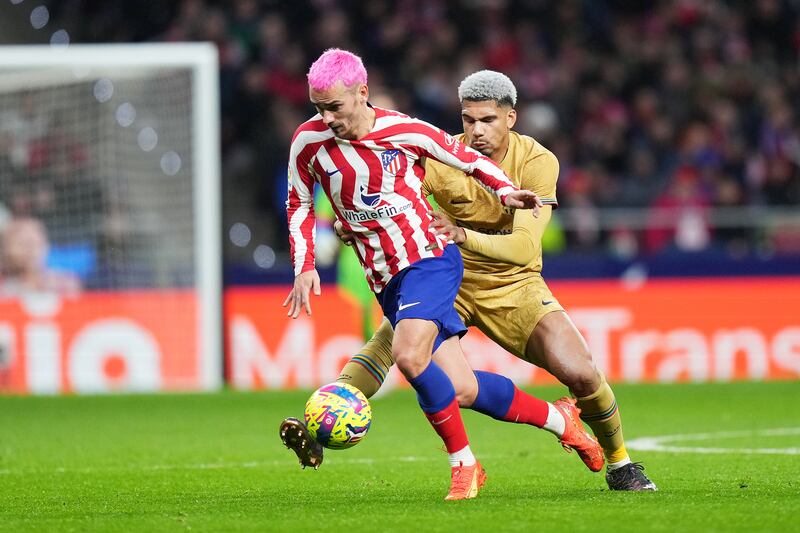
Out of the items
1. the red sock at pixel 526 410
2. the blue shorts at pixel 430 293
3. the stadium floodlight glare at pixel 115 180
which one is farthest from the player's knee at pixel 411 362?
the stadium floodlight glare at pixel 115 180

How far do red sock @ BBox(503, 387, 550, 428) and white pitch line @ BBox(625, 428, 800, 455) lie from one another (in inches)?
74.7

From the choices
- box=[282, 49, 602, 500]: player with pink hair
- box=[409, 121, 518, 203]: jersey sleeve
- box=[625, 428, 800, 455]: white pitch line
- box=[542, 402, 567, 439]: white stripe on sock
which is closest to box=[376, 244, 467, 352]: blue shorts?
box=[282, 49, 602, 500]: player with pink hair

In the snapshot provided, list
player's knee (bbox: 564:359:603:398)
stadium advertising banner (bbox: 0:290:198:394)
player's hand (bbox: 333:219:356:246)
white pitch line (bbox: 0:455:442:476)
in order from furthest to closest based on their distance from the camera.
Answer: stadium advertising banner (bbox: 0:290:198:394) < white pitch line (bbox: 0:455:442:476) < player's knee (bbox: 564:359:603:398) < player's hand (bbox: 333:219:356:246)

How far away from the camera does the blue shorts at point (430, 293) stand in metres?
5.68

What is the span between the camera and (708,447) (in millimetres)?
8047

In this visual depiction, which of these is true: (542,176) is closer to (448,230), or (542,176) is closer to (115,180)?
(448,230)

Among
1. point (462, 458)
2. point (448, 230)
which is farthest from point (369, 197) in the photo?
point (462, 458)

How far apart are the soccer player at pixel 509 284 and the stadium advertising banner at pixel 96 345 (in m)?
7.14

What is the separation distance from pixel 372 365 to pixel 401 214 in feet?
2.51

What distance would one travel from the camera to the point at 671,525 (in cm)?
479

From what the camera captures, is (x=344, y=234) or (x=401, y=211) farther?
(x=344, y=234)

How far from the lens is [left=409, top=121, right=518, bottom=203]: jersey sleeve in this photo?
5.75 meters

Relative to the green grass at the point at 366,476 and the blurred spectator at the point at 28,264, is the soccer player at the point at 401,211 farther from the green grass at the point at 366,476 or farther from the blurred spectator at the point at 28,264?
the blurred spectator at the point at 28,264

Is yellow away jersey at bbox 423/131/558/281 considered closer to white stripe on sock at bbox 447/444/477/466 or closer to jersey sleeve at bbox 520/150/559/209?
jersey sleeve at bbox 520/150/559/209
